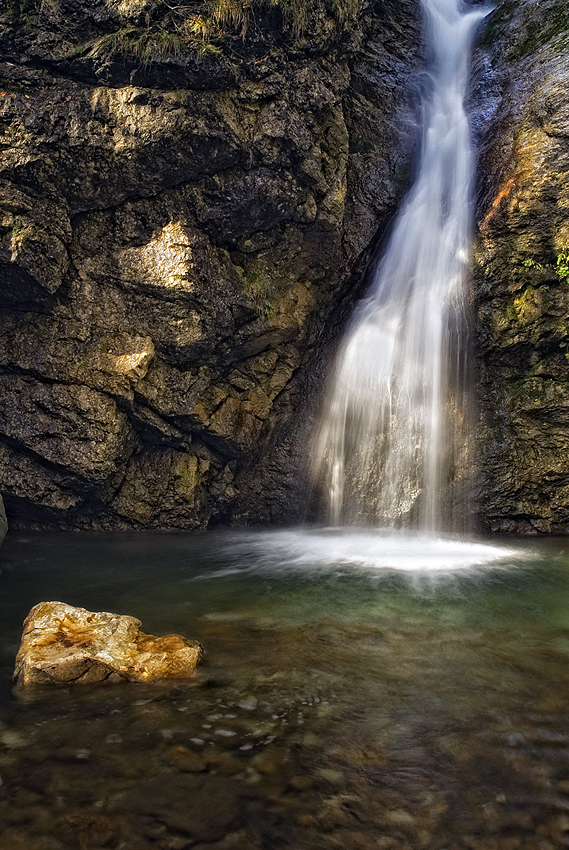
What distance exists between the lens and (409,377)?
11.9 meters

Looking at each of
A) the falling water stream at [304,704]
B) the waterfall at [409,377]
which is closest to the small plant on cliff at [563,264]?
the waterfall at [409,377]

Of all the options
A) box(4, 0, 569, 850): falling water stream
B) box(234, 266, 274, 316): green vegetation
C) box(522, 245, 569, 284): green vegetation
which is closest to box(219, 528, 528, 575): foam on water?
box(4, 0, 569, 850): falling water stream

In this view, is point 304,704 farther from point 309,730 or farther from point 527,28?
point 527,28

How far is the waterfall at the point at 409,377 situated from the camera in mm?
11680

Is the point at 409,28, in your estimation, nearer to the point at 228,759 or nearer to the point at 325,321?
the point at 325,321

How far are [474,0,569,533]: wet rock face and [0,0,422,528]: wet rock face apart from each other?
279 centimetres

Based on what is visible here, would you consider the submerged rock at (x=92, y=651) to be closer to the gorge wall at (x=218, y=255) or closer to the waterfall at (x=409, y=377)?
the gorge wall at (x=218, y=255)

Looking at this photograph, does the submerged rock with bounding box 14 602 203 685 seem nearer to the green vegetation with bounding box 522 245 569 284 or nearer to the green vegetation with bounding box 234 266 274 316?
the green vegetation with bounding box 234 266 274 316

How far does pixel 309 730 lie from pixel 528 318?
10.2 meters

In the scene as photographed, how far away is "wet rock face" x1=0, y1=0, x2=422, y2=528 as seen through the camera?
9.43m

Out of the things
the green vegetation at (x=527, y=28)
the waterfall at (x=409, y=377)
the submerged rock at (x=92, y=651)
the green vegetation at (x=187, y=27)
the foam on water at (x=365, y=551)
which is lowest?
the submerged rock at (x=92, y=651)

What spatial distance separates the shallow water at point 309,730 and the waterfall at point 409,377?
178 inches

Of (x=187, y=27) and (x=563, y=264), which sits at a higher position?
(x=187, y=27)

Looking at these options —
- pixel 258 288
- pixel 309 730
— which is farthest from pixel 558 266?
pixel 309 730
